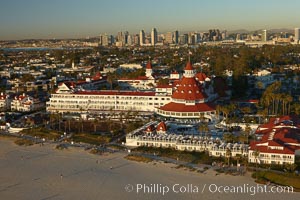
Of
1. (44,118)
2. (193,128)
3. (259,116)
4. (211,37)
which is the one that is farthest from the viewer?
(211,37)

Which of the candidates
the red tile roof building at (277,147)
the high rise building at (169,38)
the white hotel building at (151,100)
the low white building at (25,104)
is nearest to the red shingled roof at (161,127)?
the white hotel building at (151,100)

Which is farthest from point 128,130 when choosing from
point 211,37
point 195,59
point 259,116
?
point 211,37

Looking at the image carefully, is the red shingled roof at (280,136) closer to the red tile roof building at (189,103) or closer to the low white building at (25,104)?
the red tile roof building at (189,103)

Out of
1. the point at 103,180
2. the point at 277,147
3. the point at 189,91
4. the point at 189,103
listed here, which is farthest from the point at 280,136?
the point at 189,91

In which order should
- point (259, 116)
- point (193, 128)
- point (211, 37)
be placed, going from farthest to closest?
point (211, 37)
point (259, 116)
point (193, 128)

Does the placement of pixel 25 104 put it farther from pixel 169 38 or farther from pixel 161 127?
pixel 169 38

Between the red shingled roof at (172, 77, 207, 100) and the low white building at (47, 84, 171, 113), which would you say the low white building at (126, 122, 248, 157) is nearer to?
the red shingled roof at (172, 77, 207, 100)

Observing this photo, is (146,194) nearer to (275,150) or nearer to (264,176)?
(264,176)

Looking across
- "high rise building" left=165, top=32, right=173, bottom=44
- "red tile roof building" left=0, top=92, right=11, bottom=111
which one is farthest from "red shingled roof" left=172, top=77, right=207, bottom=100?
"high rise building" left=165, top=32, right=173, bottom=44
